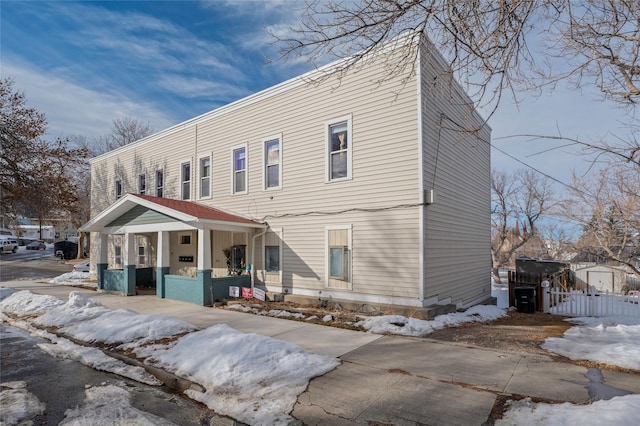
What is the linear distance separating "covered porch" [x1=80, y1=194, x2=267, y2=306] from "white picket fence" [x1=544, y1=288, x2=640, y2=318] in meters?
11.0

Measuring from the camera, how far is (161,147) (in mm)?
17016

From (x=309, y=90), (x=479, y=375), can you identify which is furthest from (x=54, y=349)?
(x=309, y=90)

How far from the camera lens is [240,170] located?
45.0 feet

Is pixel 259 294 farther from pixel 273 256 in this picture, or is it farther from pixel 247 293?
pixel 273 256

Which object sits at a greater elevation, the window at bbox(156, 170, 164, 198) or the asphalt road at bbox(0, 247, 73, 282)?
the window at bbox(156, 170, 164, 198)

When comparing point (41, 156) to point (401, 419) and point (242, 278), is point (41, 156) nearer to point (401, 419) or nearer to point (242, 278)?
point (242, 278)

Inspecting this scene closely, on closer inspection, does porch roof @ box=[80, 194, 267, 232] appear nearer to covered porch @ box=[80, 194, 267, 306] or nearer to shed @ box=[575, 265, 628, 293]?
covered porch @ box=[80, 194, 267, 306]

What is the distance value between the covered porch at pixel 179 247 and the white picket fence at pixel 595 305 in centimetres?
1096

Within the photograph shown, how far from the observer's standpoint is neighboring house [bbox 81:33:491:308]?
9656 mm

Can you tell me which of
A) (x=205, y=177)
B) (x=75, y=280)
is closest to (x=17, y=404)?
(x=205, y=177)

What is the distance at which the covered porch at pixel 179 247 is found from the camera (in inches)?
457

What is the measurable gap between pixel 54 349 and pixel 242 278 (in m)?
5.85

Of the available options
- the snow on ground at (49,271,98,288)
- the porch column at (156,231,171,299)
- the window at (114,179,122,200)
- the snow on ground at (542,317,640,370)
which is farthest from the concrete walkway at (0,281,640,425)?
the window at (114,179,122,200)

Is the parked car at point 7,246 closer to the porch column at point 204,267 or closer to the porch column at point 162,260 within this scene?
the porch column at point 162,260
